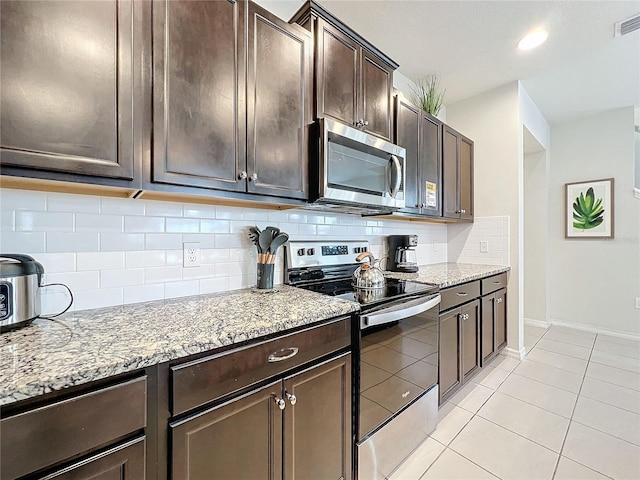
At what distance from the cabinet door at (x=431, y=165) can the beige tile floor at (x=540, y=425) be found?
4.96ft

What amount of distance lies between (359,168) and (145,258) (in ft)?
3.94

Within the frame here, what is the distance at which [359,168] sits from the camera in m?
1.67

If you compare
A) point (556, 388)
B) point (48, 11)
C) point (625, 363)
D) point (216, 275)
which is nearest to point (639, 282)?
point (625, 363)

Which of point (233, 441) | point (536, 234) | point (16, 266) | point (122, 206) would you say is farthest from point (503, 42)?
point (16, 266)

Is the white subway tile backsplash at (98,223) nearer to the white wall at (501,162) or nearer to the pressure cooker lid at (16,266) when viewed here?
the pressure cooker lid at (16,266)

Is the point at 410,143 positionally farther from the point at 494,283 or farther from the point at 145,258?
the point at 145,258

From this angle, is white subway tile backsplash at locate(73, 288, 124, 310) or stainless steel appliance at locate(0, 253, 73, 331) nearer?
stainless steel appliance at locate(0, 253, 73, 331)

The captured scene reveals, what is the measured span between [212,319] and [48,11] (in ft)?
3.46

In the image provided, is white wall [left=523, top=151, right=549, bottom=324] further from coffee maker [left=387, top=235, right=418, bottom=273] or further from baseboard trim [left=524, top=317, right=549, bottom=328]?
coffee maker [left=387, top=235, right=418, bottom=273]

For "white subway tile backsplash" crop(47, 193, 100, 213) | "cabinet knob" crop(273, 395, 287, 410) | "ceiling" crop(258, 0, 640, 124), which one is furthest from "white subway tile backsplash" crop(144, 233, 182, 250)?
"ceiling" crop(258, 0, 640, 124)

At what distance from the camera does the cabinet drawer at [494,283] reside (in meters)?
2.38

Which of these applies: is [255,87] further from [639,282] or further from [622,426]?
[639,282]

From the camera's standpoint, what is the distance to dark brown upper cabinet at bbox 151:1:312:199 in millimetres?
1048

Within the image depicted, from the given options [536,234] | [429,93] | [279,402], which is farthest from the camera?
[536,234]
